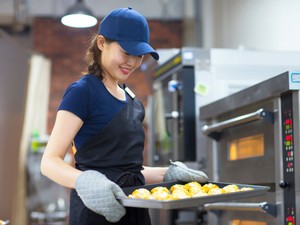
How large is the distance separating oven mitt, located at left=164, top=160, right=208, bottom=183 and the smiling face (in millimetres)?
371

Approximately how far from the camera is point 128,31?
5.82 feet

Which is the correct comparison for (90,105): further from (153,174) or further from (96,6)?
(96,6)

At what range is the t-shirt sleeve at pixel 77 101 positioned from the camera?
1700 mm

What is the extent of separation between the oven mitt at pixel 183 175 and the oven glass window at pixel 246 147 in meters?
0.76

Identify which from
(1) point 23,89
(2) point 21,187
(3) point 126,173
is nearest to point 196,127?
(3) point 126,173

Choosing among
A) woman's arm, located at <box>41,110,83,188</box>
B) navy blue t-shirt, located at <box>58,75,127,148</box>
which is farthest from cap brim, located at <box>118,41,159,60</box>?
woman's arm, located at <box>41,110,83,188</box>

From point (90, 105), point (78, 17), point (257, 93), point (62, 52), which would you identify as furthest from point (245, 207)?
point (62, 52)

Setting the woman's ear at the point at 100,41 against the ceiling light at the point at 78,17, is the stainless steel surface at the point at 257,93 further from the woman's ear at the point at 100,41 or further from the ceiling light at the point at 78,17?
the ceiling light at the point at 78,17

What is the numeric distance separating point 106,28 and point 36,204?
16.9 feet

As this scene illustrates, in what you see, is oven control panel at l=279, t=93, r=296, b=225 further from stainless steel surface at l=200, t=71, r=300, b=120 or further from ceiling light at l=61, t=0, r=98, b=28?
ceiling light at l=61, t=0, r=98, b=28

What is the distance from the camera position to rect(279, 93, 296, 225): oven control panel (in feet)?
7.38

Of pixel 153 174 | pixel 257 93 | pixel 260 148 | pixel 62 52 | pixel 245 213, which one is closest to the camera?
pixel 153 174

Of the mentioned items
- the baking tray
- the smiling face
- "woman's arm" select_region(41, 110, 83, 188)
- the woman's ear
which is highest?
the woman's ear

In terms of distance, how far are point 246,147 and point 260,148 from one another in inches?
7.5
